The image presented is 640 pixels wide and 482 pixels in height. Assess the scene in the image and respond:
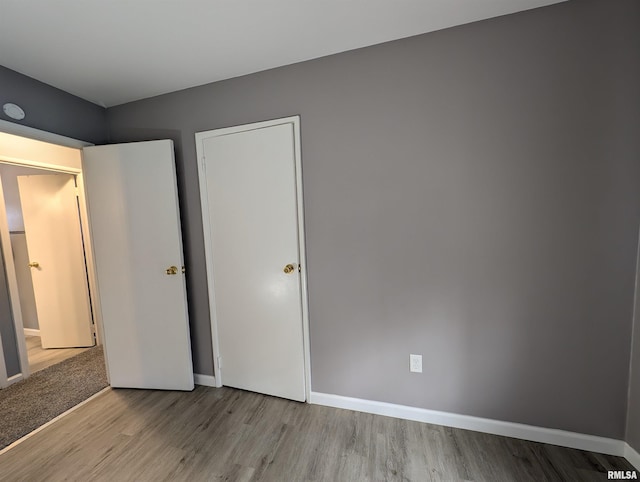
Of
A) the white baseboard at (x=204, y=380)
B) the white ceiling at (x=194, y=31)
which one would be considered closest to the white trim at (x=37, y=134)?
the white ceiling at (x=194, y=31)

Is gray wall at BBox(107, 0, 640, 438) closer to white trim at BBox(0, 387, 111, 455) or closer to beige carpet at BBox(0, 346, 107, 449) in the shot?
white trim at BBox(0, 387, 111, 455)

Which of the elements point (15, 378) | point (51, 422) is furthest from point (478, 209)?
point (15, 378)

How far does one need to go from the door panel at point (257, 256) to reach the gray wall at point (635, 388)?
6.06ft

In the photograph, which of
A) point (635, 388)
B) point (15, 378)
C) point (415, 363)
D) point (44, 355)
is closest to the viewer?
point (635, 388)

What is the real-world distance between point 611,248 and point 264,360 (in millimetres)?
2246

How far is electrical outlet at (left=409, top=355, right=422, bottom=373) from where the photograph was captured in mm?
1752

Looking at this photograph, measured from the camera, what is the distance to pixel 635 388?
54.8 inches

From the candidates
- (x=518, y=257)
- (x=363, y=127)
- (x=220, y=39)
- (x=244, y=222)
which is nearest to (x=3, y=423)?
(x=244, y=222)

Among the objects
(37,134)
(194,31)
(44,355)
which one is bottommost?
(44,355)

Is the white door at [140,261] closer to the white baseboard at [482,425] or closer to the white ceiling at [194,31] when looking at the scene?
the white ceiling at [194,31]

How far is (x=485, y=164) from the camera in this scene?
1.55 metres

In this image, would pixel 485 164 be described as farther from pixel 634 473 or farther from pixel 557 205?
pixel 634 473

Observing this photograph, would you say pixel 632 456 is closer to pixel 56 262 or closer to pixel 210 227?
pixel 210 227

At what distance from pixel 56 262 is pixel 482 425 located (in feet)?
14.3
